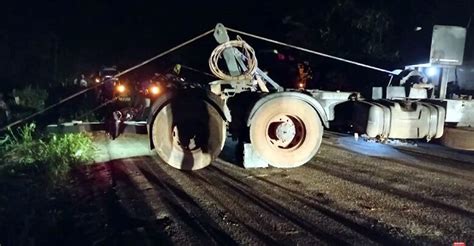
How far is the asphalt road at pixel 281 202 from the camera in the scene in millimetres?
4352

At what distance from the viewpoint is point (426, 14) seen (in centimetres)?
1566

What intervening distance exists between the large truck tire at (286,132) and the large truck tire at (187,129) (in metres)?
0.62

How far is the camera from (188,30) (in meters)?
21.9

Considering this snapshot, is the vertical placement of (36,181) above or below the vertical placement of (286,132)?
below

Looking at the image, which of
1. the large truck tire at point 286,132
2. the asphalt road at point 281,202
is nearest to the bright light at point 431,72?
the asphalt road at point 281,202

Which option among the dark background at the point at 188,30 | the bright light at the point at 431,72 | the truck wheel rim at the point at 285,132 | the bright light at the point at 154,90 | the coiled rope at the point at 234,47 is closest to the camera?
the truck wheel rim at the point at 285,132

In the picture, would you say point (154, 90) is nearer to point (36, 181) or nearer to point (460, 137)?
point (36, 181)

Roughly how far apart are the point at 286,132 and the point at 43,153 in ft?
12.8

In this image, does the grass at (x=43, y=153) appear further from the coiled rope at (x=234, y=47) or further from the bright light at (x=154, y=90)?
the coiled rope at (x=234, y=47)

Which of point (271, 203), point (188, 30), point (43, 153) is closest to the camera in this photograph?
point (271, 203)

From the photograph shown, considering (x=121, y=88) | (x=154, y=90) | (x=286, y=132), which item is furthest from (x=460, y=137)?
(x=121, y=88)

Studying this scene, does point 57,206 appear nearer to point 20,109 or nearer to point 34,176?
point 34,176

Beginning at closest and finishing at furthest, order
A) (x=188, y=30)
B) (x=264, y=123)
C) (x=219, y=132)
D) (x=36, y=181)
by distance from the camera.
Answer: (x=36, y=181) → (x=264, y=123) → (x=219, y=132) → (x=188, y=30)

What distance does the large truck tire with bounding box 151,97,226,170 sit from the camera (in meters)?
6.83
